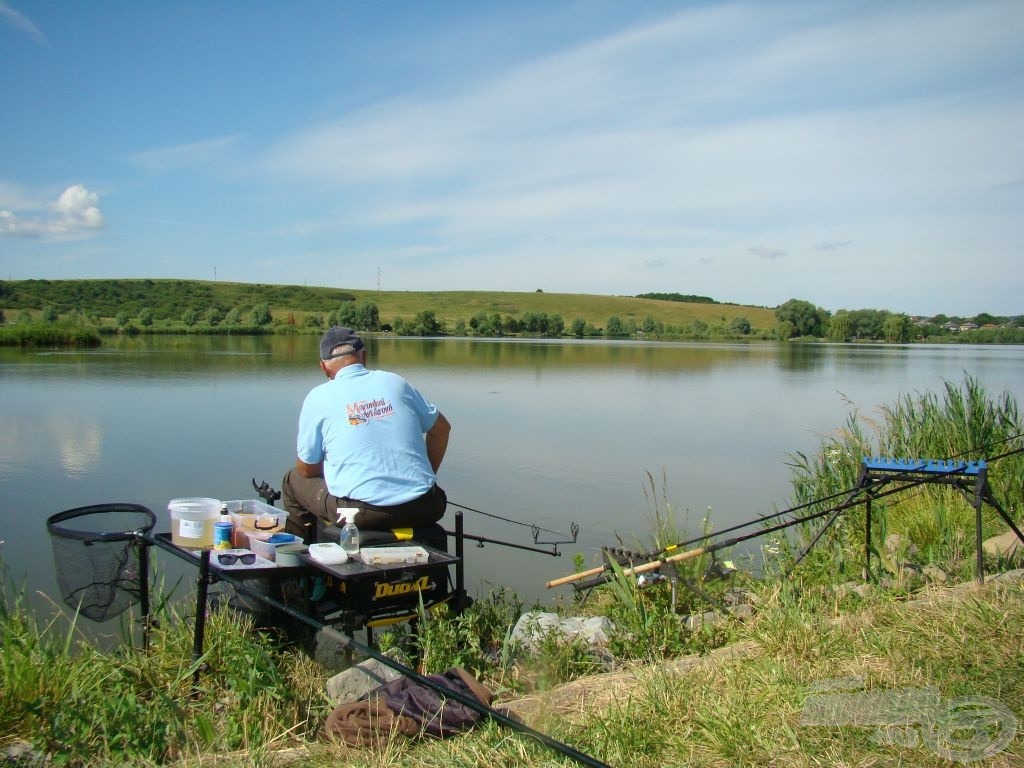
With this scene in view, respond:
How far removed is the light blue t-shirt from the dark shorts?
0.04m

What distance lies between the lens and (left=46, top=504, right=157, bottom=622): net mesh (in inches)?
134

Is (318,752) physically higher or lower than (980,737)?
lower

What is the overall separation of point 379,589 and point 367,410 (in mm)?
954

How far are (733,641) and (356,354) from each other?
2.39 metres

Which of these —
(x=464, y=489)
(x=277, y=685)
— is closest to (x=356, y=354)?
(x=277, y=685)

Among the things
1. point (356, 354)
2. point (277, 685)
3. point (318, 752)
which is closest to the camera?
point (318, 752)

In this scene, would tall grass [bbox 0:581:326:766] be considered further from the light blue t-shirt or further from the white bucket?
the light blue t-shirt

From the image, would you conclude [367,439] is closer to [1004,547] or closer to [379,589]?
[379,589]

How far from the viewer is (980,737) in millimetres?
2336

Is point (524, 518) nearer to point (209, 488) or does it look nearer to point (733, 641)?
point (209, 488)

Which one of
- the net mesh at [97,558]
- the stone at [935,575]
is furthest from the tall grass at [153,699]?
the stone at [935,575]

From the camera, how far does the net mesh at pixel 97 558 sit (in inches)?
134

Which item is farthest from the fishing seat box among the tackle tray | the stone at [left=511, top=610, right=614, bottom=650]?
the stone at [left=511, top=610, right=614, bottom=650]

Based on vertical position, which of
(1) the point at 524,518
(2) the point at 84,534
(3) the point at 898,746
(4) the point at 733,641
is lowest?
(1) the point at 524,518
